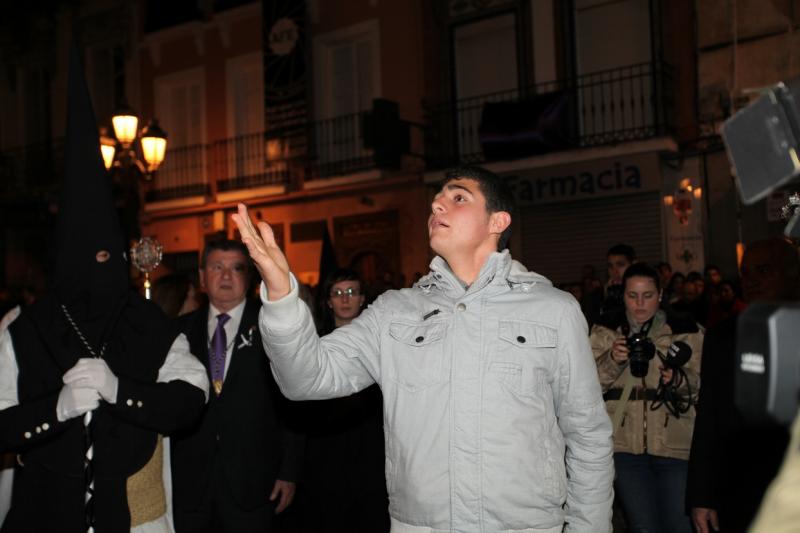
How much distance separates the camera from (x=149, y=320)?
14.6ft

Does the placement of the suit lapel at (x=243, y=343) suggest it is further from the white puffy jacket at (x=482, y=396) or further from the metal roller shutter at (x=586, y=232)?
the metal roller shutter at (x=586, y=232)

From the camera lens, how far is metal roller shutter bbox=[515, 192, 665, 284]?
1639 centimetres

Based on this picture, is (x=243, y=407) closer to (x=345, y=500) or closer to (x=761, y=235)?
(x=345, y=500)

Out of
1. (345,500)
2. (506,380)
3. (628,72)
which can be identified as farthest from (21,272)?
(506,380)

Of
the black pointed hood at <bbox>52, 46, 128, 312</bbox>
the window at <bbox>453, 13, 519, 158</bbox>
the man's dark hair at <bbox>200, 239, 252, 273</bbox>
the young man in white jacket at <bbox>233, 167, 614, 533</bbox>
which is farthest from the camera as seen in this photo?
the window at <bbox>453, 13, 519, 158</bbox>

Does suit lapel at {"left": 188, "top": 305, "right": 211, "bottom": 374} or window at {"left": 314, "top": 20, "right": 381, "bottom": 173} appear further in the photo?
window at {"left": 314, "top": 20, "right": 381, "bottom": 173}

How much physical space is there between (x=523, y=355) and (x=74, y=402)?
1.95 metres

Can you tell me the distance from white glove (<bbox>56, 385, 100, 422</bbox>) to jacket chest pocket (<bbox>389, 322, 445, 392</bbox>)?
55.1 inches

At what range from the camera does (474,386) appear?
3.37 m

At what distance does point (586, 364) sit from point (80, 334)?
2.30 meters

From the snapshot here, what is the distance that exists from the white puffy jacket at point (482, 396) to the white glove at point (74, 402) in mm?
1160

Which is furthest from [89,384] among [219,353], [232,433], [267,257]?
[219,353]

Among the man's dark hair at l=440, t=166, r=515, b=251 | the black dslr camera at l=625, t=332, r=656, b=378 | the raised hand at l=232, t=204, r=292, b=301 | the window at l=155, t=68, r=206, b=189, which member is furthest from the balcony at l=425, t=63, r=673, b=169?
the raised hand at l=232, t=204, r=292, b=301

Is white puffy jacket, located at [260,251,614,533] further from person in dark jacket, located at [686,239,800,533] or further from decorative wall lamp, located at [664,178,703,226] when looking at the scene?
decorative wall lamp, located at [664,178,703,226]
